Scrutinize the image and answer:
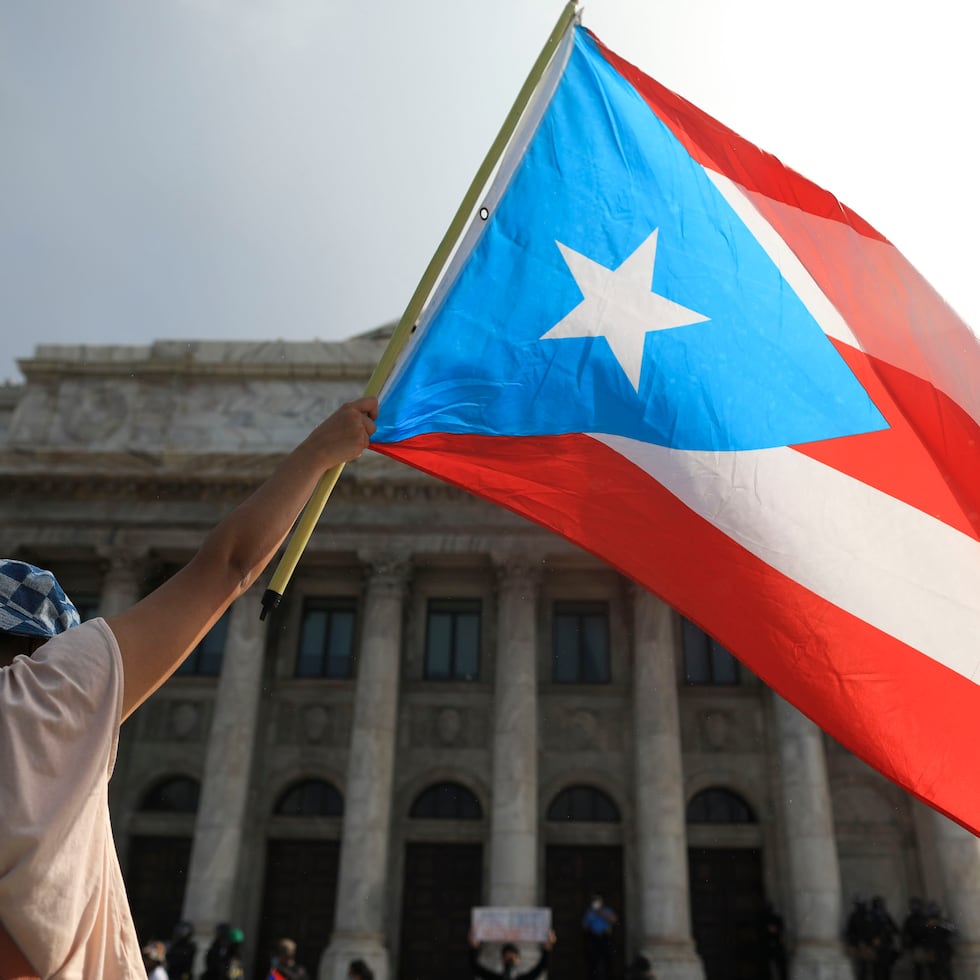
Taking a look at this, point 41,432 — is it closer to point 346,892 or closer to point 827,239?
point 346,892

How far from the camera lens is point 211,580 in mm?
2061

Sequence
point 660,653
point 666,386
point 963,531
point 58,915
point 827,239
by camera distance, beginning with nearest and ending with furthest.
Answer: point 58,915 → point 963,531 → point 666,386 → point 827,239 → point 660,653

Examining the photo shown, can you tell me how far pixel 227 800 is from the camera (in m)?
23.0

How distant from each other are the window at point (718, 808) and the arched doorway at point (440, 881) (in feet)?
16.9

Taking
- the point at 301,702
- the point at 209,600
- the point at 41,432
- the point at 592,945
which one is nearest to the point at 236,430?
the point at 41,432

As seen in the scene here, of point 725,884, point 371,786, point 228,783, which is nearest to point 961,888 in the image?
point 725,884

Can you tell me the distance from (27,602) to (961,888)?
24.2m

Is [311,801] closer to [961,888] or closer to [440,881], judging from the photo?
[440,881]

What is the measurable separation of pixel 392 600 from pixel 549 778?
5698 mm

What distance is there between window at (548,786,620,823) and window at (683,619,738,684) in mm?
3615

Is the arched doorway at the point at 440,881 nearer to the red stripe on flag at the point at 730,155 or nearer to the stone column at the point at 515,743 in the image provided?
the stone column at the point at 515,743

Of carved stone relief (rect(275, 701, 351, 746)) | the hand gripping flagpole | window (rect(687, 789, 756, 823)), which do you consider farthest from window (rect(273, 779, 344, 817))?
the hand gripping flagpole

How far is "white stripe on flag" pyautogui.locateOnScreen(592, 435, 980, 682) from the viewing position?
445 cm

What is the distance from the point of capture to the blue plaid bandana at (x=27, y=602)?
1811 mm
